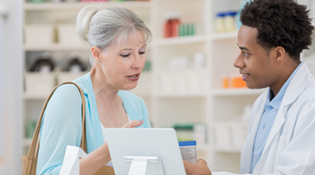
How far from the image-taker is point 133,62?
4.90ft

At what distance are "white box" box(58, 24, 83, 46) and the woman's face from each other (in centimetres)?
194

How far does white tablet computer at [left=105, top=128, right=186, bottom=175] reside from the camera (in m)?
1.05

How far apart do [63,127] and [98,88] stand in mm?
327

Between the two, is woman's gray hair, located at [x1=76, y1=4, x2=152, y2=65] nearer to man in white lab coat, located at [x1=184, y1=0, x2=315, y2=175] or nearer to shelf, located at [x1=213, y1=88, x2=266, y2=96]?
man in white lab coat, located at [x1=184, y1=0, x2=315, y2=175]

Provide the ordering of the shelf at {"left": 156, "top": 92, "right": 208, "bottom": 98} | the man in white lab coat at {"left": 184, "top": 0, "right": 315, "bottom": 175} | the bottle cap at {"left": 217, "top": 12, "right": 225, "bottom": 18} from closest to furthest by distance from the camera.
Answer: the man in white lab coat at {"left": 184, "top": 0, "right": 315, "bottom": 175} → the bottle cap at {"left": 217, "top": 12, "right": 225, "bottom": 18} → the shelf at {"left": 156, "top": 92, "right": 208, "bottom": 98}

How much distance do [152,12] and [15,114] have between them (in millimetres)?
2879

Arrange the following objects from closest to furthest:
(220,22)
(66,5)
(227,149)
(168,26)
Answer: (227,149) → (220,22) → (168,26) → (66,5)

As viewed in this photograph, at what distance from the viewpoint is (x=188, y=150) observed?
3.99 feet

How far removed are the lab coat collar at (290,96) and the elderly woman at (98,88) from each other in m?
0.64

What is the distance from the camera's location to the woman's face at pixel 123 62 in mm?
1468

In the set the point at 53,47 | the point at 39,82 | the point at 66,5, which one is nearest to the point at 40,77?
the point at 39,82

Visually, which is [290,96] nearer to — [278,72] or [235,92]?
[278,72]

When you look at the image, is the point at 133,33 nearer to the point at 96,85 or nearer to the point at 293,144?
the point at 96,85

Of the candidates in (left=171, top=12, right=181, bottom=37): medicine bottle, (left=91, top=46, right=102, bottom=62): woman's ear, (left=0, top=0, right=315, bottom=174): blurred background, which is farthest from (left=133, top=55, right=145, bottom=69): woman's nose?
(left=171, top=12, right=181, bottom=37): medicine bottle
